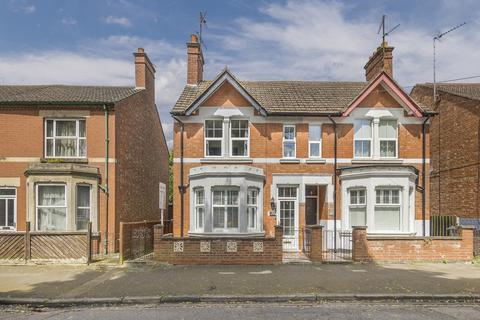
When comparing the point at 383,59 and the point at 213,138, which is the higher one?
the point at 383,59

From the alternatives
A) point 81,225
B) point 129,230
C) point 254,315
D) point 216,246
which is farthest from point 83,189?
point 254,315

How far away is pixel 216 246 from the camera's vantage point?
14.5 m

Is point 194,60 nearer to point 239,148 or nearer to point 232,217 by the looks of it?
point 239,148

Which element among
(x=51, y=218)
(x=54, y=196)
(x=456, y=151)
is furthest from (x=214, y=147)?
(x=456, y=151)

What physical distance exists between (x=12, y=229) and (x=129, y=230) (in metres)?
6.20

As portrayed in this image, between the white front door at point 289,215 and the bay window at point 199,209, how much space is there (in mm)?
3546

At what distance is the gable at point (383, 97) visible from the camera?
18.3m

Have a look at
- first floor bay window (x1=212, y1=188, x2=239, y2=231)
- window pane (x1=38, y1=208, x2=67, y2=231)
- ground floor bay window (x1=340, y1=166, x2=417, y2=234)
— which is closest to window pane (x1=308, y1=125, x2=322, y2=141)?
ground floor bay window (x1=340, y1=166, x2=417, y2=234)

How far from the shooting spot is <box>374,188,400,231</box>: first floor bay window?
17.6 metres

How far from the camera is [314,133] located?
1886 cm

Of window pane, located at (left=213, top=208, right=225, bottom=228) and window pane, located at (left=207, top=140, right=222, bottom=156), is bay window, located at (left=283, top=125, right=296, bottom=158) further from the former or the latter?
window pane, located at (left=213, top=208, right=225, bottom=228)

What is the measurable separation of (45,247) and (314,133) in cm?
1208

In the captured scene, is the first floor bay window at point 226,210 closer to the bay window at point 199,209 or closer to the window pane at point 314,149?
the bay window at point 199,209

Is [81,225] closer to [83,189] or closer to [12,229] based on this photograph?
[83,189]
